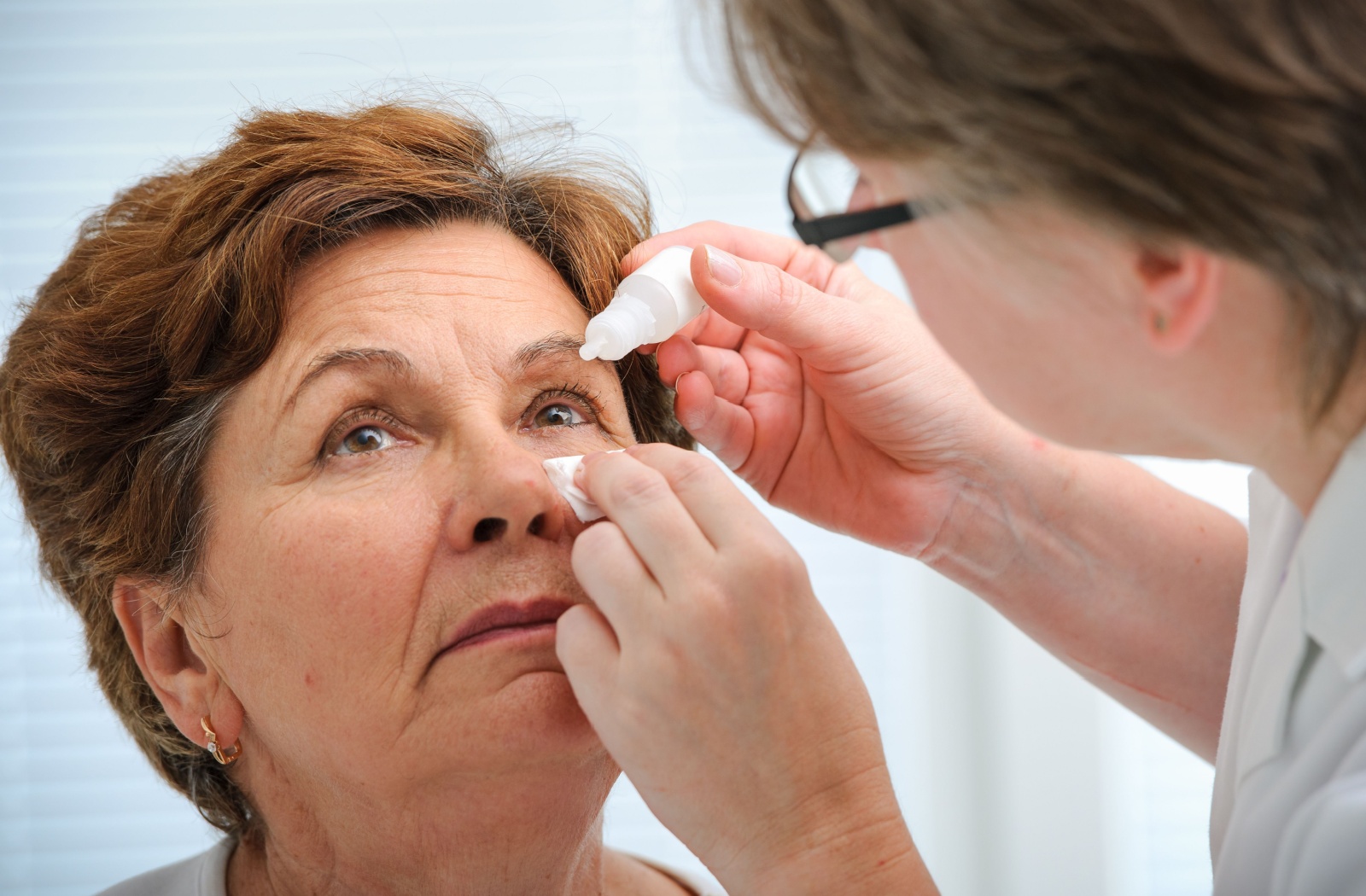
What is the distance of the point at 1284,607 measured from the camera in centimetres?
106

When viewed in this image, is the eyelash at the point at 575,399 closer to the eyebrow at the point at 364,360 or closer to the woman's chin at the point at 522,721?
the eyebrow at the point at 364,360

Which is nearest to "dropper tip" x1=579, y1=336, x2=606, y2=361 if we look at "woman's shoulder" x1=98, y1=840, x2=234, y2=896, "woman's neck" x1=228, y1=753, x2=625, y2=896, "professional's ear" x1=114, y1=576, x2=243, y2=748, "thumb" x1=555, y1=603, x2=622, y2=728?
"thumb" x1=555, y1=603, x2=622, y2=728

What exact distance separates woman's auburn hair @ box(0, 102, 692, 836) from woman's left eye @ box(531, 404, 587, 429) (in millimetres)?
172

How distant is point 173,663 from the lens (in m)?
1.40

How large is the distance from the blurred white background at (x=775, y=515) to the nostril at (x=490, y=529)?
1.32 metres

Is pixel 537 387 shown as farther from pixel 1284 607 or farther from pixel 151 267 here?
pixel 1284 607

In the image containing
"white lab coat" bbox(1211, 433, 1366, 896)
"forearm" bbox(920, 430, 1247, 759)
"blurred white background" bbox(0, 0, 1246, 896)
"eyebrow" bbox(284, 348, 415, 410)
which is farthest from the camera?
"blurred white background" bbox(0, 0, 1246, 896)

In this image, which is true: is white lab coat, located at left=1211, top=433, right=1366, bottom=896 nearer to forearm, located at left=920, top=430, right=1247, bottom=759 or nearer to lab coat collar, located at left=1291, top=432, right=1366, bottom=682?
lab coat collar, located at left=1291, top=432, right=1366, bottom=682

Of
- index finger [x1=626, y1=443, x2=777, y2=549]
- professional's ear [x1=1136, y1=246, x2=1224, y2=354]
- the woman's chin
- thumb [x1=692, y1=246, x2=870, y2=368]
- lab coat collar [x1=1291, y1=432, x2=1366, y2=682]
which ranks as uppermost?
professional's ear [x1=1136, y1=246, x2=1224, y2=354]

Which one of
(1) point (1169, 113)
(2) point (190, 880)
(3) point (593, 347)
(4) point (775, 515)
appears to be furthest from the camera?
(4) point (775, 515)

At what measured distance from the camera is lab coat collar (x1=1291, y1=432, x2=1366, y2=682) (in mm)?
934

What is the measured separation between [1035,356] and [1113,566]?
70cm

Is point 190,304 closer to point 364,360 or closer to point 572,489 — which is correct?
point 364,360

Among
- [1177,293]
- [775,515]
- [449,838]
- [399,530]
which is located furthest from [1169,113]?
[775,515]
